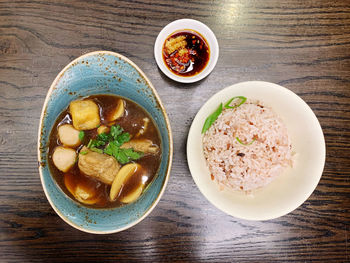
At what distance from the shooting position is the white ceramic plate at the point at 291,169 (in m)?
1.55

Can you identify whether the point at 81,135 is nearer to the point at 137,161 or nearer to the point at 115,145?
the point at 115,145

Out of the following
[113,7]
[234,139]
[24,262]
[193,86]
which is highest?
[113,7]

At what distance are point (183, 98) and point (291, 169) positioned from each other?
2.67 feet

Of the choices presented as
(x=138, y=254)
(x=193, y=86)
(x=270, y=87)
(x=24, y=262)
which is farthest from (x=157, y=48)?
(x=24, y=262)

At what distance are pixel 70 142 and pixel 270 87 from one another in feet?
3.98

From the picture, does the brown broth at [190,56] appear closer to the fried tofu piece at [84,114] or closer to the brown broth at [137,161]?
the brown broth at [137,161]

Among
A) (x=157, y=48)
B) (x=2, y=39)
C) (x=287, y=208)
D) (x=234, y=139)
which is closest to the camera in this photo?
(x=287, y=208)

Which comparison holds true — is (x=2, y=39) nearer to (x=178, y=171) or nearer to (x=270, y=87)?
(x=178, y=171)

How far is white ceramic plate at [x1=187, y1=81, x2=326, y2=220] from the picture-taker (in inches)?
61.2

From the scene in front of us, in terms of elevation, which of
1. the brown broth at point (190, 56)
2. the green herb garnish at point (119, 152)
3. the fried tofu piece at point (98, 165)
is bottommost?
the fried tofu piece at point (98, 165)

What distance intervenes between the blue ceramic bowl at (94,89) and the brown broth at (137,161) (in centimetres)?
5

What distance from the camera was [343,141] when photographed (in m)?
1.95

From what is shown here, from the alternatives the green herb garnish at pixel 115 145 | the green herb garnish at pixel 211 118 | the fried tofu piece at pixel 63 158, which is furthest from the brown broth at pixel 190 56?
the fried tofu piece at pixel 63 158

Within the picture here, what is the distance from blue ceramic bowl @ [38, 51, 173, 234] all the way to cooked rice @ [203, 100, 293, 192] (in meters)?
0.34
